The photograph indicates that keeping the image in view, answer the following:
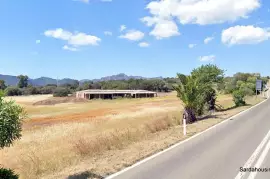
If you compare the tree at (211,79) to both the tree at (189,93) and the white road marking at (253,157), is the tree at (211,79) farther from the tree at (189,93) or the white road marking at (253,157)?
the white road marking at (253,157)

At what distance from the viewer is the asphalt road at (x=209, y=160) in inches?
343

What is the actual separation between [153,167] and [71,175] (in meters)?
2.28

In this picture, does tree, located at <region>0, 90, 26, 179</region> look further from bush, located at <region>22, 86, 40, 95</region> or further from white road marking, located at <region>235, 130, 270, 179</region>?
bush, located at <region>22, 86, 40, 95</region>

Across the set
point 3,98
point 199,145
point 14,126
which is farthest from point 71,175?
point 199,145

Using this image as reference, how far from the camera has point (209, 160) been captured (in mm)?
10445

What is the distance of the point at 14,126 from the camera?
25.6 ft

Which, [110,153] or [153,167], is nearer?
[153,167]

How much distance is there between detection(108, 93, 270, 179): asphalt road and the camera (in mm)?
8702

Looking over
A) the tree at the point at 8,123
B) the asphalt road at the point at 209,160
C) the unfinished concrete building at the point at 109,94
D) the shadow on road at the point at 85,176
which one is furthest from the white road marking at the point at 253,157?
the unfinished concrete building at the point at 109,94

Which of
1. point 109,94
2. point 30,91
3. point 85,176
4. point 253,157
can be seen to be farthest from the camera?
point 30,91

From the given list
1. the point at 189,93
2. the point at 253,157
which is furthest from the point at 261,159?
the point at 189,93

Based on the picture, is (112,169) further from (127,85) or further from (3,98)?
(127,85)

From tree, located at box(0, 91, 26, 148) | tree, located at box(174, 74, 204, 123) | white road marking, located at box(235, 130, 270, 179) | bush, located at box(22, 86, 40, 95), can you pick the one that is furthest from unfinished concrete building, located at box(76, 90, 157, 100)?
tree, located at box(0, 91, 26, 148)

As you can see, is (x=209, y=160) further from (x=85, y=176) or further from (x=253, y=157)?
(x=85, y=176)
